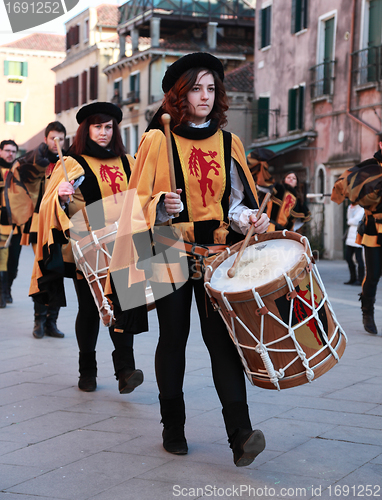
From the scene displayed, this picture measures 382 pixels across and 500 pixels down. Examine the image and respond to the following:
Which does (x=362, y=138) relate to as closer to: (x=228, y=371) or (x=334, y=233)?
(x=334, y=233)

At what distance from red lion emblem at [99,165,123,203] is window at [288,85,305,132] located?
18.5 metres

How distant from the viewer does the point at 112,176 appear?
507cm

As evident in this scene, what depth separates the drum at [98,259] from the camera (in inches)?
183

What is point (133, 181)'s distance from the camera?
3.66 metres

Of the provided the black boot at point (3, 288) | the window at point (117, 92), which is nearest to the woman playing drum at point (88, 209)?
the black boot at point (3, 288)

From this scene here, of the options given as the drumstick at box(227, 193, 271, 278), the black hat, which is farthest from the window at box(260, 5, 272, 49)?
the drumstick at box(227, 193, 271, 278)

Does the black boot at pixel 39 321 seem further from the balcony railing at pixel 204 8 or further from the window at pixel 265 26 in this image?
the balcony railing at pixel 204 8

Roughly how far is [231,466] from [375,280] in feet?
13.9

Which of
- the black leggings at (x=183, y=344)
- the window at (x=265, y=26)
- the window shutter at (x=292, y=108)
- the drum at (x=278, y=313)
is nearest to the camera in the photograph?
the drum at (x=278, y=313)

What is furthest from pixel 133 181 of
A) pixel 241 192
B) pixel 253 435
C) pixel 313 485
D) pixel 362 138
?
pixel 362 138

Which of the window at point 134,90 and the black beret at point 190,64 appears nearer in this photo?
the black beret at point 190,64

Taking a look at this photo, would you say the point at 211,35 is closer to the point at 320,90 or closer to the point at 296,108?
the point at 296,108

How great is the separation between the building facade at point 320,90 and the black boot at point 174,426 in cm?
1602

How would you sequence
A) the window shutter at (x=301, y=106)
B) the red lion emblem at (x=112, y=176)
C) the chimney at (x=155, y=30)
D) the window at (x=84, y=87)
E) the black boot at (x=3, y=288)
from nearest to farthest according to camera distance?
the red lion emblem at (x=112, y=176)
the black boot at (x=3, y=288)
the window shutter at (x=301, y=106)
the chimney at (x=155, y=30)
the window at (x=84, y=87)
